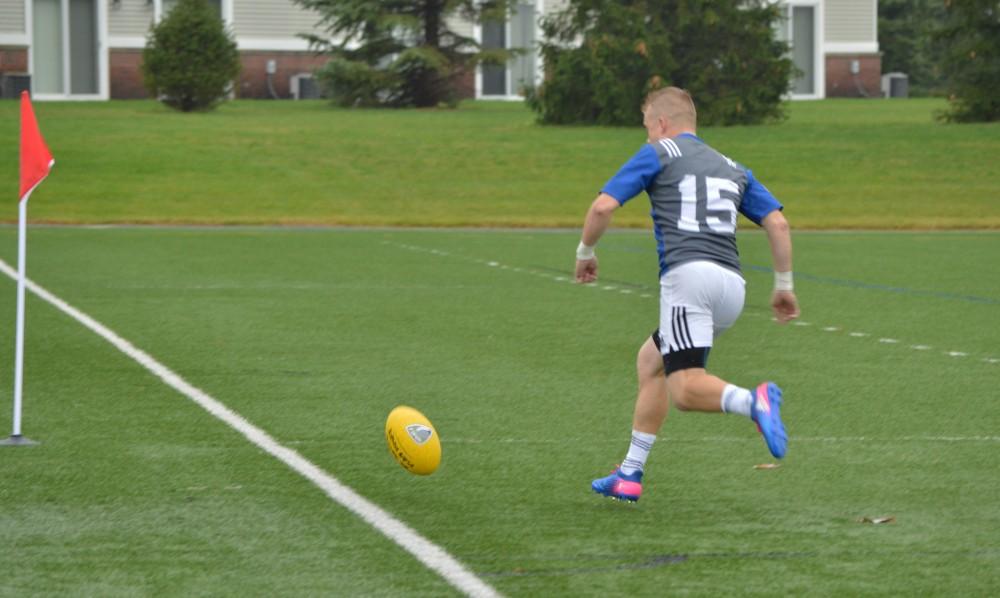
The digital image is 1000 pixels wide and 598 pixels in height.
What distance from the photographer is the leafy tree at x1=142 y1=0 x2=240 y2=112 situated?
44.2 meters

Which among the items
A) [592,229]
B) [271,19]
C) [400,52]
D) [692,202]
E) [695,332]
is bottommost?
[695,332]

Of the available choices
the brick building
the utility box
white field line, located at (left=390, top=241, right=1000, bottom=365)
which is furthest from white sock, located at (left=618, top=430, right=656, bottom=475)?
the utility box

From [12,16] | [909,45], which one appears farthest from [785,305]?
[909,45]

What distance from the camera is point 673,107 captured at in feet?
25.4

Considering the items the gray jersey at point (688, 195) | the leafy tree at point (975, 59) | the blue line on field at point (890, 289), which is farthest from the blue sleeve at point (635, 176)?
the leafy tree at point (975, 59)

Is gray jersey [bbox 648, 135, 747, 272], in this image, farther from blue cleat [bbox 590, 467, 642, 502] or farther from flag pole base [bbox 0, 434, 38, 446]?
flag pole base [bbox 0, 434, 38, 446]

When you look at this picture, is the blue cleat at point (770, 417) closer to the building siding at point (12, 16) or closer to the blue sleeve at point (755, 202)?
the blue sleeve at point (755, 202)

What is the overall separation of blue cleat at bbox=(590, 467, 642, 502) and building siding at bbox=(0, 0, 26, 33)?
5128cm

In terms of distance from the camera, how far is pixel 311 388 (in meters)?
11.5

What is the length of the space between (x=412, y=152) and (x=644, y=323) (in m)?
20.9

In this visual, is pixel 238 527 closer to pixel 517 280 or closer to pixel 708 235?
pixel 708 235

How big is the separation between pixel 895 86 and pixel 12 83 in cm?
3244

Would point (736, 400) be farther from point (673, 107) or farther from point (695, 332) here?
point (673, 107)

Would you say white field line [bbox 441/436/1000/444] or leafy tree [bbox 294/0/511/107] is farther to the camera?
leafy tree [bbox 294/0/511/107]
